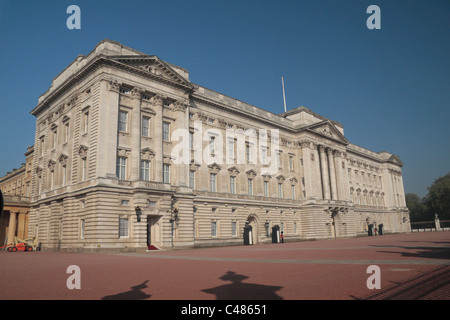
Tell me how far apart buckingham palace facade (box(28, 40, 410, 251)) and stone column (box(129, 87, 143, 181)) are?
11 cm

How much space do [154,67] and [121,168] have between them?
13.0m

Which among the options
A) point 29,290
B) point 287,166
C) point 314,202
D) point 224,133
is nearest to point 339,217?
point 314,202

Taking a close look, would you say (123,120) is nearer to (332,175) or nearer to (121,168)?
(121,168)

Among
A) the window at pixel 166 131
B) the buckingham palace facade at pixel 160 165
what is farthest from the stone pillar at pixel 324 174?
the window at pixel 166 131

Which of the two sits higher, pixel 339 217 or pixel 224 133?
pixel 224 133

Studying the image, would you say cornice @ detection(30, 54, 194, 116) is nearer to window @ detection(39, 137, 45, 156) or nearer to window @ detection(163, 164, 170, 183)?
window @ detection(39, 137, 45, 156)

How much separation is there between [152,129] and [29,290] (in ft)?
102

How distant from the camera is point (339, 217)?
221 ft

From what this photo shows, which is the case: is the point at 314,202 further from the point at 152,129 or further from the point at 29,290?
the point at 29,290

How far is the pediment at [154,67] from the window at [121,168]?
34.6 feet

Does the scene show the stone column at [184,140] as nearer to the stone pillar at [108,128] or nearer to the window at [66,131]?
the stone pillar at [108,128]

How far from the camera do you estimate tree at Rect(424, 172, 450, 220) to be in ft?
347

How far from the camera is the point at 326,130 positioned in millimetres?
69562
